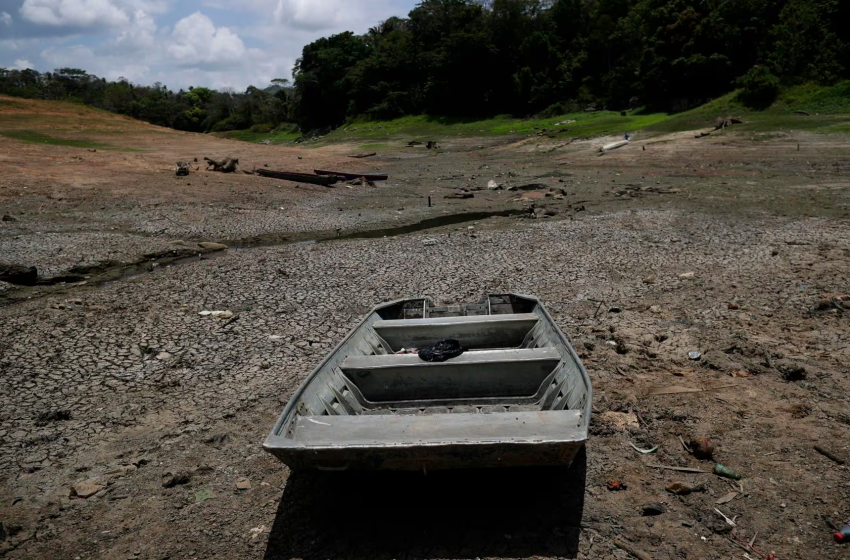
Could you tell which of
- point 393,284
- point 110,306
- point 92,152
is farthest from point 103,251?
point 92,152

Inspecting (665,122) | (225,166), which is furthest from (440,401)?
(665,122)

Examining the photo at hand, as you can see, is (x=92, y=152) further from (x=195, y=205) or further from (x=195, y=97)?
(x=195, y=97)

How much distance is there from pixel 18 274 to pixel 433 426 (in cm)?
724

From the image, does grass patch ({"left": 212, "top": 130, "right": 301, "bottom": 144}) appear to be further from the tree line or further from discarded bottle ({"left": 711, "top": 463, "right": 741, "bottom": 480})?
discarded bottle ({"left": 711, "top": 463, "right": 741, "bottom": 480})

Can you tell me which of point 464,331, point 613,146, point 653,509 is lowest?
point 653,509

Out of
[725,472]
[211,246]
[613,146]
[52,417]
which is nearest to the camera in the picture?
[725,472]

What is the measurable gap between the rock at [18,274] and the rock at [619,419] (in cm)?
770

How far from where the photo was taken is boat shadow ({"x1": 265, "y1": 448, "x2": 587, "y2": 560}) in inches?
125

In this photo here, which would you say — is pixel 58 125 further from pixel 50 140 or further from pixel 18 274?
pixel 18 274

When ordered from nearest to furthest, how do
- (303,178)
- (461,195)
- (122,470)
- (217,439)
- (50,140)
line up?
1. (122,470)
2. (217,439)
3. (461,195)
4. (303,178)
5. (50,140)

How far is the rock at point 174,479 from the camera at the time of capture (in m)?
3.81

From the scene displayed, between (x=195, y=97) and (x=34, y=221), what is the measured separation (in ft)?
225

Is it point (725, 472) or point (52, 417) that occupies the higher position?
point (52, 417)

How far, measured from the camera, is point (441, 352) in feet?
15.2
